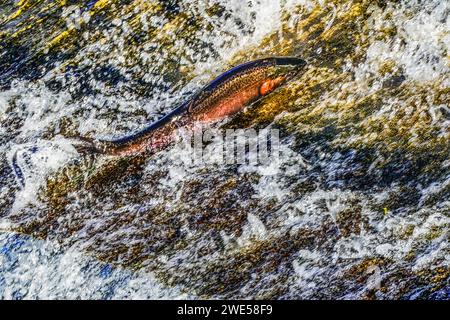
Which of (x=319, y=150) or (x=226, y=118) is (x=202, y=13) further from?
(x=319, y=150)

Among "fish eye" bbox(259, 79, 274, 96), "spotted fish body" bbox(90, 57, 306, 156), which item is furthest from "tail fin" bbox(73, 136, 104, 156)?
"fish eye" bbox(259, 79, 274, 96)

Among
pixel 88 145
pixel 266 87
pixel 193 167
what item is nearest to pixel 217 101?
pixel 266 87

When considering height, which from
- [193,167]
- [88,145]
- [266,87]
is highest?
[88,145]

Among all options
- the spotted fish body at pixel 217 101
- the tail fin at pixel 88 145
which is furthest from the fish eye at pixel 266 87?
the tail fin at pixel 88 145

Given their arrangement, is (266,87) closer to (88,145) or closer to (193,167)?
(193,167)

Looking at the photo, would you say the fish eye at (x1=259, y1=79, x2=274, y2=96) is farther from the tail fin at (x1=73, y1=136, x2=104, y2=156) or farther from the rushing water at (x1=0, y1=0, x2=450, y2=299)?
the tail fin at (x1=73, y1=136, x2=104, y2=156)
